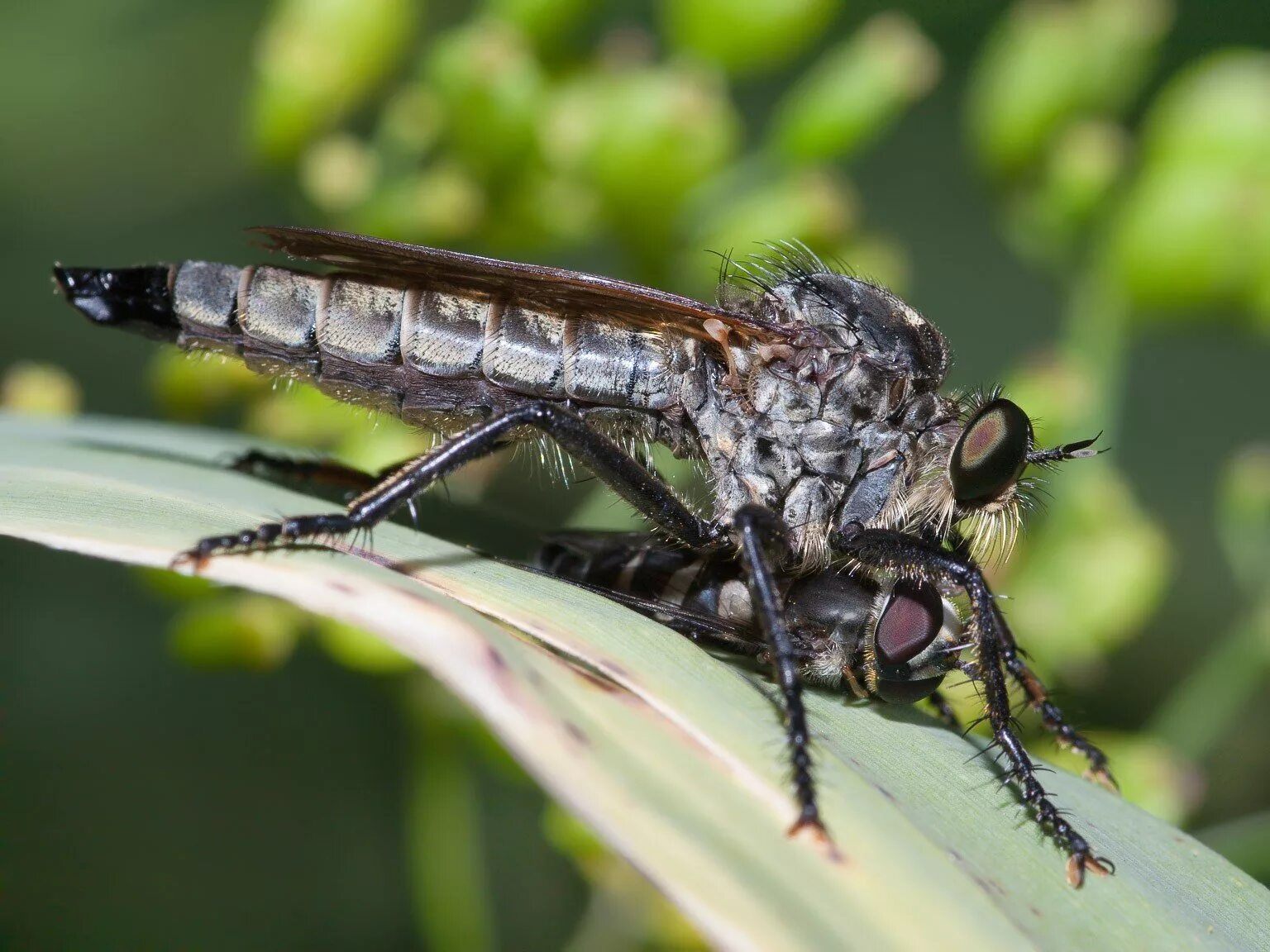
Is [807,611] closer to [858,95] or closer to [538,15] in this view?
[858,95]

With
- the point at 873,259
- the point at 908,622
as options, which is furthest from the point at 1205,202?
the point at 908,622

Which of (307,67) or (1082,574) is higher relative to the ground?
(307,67)

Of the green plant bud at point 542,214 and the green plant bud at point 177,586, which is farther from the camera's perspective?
the green plant bud at point 542,214

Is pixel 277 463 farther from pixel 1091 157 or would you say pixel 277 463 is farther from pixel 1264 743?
pixel 1264 743

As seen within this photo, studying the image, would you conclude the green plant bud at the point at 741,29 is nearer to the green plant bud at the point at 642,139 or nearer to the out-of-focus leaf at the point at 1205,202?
the green plant bud at the point at 642,139

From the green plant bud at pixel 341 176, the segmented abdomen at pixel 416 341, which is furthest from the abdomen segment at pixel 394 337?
the green plant bud at pixel 341 176

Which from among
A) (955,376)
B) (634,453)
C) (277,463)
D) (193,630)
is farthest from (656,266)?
(955,376)
